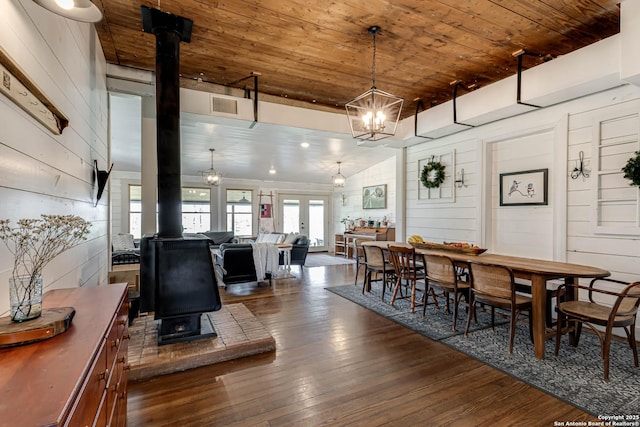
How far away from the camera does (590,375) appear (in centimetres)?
253

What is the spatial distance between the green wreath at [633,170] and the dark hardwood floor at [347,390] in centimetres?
233

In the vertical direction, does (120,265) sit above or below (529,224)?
below

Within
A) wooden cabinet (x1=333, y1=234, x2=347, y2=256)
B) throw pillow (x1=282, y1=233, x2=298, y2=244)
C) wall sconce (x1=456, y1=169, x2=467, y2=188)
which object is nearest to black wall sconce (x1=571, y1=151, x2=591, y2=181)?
wall sconce (x1=456, y1=169, x2=467, y2=188)

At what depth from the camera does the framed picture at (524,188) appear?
3.98m

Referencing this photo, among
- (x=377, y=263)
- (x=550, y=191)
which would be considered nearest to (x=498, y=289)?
(x=550, y=191)

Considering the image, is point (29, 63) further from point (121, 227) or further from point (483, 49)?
point (121, 227)

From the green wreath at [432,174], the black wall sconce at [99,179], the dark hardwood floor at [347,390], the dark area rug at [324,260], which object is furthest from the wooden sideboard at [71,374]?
the dark area rug at [324,260]

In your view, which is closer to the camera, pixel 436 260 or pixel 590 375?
pixel 590 375

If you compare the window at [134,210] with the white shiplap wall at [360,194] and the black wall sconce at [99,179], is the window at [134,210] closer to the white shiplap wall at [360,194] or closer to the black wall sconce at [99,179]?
the black wall sconce at [99,179]

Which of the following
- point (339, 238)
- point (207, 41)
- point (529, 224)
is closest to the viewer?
point (207, 41)

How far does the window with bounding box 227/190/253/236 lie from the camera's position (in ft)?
30.8

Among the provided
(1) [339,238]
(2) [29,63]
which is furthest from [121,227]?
(2) [29,63]

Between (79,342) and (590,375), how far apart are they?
137 inches

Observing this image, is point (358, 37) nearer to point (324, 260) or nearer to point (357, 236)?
point (357, 236)
